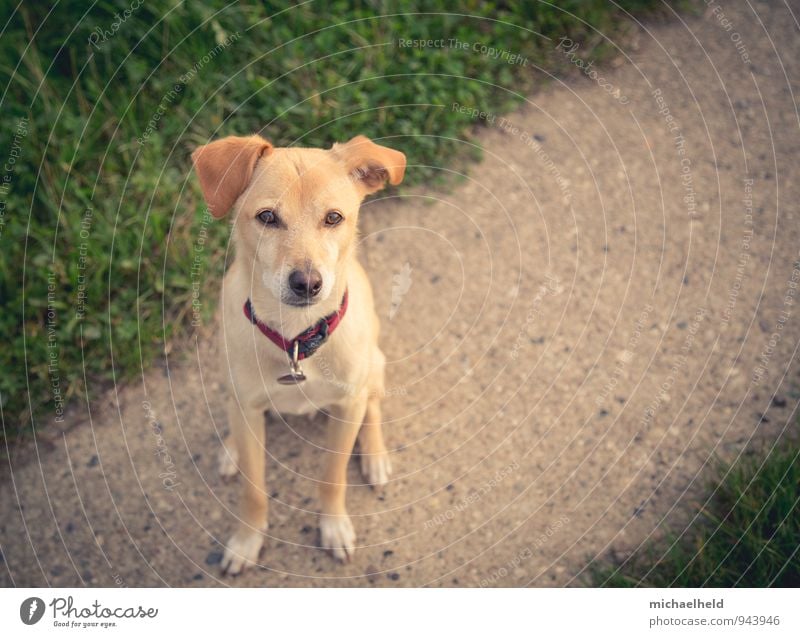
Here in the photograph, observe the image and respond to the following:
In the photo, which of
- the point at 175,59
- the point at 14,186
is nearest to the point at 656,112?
the point at 175,59

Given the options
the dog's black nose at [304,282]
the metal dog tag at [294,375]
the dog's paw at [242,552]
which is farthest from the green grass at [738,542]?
the dog's black nose at [304,282]

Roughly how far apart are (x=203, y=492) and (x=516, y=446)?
228 centimetres

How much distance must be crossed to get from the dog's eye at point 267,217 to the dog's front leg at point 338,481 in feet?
3.99

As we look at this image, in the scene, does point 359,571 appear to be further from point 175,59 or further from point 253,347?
point 175,59

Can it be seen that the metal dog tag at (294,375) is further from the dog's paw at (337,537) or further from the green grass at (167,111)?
the green grass at (167,111)

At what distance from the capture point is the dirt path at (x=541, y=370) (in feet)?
15.9

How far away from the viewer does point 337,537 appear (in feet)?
15.6

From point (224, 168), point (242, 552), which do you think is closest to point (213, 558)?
point (242, 552)

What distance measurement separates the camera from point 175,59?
6.08 m

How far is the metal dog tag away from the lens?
12.8ft

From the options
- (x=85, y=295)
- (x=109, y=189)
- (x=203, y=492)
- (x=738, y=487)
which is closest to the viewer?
(x=738, y=487)

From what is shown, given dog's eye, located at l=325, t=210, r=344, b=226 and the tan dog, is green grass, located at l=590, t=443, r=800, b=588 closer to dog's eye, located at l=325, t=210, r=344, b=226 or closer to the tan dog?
the tan dog

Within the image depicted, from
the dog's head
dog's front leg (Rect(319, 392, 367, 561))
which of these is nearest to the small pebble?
dog's front leg (Rect(319, 392, 367, 561))

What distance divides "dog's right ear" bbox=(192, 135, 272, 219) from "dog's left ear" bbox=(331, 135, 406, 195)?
48 cm
